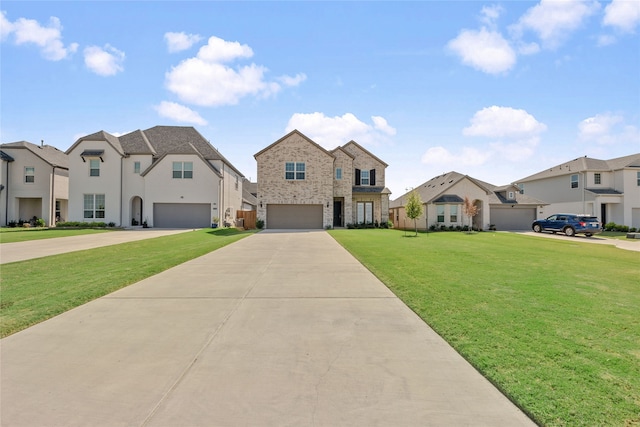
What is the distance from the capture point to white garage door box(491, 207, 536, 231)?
32156 mm

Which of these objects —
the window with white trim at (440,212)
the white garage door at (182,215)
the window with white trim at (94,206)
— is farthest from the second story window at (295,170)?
the window with white trim at (94,206)

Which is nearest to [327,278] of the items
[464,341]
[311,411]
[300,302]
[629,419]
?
[300,302]

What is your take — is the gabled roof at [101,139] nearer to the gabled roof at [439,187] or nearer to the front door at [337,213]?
the front door at [337,213]

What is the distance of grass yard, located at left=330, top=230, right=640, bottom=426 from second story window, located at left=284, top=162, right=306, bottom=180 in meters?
20.9

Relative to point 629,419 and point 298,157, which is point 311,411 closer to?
point 629,419

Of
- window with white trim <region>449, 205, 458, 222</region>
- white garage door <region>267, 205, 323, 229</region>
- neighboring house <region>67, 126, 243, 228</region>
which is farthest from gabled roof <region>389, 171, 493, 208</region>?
neighboring house <region>67, 126, 243, 228</region>

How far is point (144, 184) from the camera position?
96.3 ft

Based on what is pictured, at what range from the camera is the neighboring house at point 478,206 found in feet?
99.3

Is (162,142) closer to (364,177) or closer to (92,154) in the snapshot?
(92,154)

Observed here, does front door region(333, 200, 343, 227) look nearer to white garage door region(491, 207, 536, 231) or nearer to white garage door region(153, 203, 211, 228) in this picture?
white garage door region(153, 203, 211, 228)

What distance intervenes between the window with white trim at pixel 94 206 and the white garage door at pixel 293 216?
15.6m

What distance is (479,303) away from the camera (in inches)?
229

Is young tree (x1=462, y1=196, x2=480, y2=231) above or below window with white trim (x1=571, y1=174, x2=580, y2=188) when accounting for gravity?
below

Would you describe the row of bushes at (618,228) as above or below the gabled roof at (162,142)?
below
